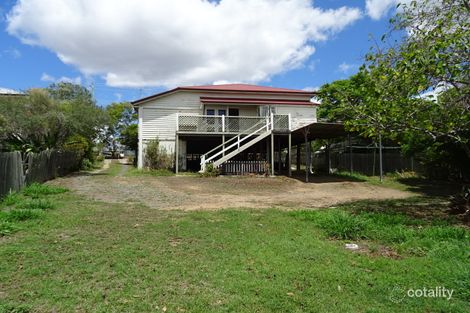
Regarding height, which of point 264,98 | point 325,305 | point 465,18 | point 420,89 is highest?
point 264,98

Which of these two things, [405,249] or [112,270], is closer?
[112,270]

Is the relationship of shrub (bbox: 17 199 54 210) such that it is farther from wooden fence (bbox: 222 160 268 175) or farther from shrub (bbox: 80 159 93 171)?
shrub (bbox: 80 159 93 171)

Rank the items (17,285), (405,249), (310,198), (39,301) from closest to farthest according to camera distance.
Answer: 1. (39,301)
2. (17,285)
3. (405,249)
4. (310,198)

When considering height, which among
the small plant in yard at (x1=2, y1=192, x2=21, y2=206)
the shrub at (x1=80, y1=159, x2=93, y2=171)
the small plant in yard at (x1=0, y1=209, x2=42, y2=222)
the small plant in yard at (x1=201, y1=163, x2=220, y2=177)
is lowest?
the small plant in yard at (x1=0, y1=209, x2=42, y2=222)

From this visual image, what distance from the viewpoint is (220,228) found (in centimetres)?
663

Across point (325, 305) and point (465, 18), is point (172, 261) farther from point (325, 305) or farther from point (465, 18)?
point (465, 18)

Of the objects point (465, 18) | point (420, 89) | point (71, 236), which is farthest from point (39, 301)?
point (465, 18)

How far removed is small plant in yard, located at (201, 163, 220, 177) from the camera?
18484 millimetres

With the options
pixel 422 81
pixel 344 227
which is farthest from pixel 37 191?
pixel 422 81

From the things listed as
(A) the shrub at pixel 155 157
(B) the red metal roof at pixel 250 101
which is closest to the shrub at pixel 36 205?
(A) the shrub at pixel 155 157

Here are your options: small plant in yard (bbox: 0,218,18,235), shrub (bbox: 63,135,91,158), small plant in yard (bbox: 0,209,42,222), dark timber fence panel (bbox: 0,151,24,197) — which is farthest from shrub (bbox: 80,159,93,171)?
small plant in yard (bbox: 0,218,18,235)

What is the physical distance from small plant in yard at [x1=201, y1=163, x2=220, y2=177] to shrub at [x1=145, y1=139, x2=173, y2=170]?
4560 mm

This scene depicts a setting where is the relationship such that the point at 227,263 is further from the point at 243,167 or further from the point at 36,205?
the point at 243,167

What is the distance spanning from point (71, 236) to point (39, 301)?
Result: 2594 millimetres
